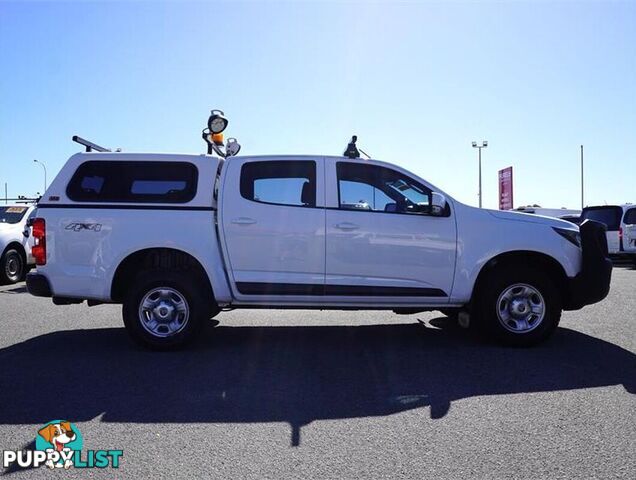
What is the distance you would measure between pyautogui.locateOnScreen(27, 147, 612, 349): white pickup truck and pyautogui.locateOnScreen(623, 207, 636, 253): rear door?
11.3 metres

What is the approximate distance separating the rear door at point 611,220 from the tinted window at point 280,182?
12.8 m

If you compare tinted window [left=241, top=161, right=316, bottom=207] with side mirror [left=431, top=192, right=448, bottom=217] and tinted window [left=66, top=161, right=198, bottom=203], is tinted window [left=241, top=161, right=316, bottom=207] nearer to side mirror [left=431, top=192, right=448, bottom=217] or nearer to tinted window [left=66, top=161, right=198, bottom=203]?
tinted window [left=66, top=161, right=198, bottom=203]

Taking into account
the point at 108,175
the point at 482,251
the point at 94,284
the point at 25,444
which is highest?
the point at 108,175

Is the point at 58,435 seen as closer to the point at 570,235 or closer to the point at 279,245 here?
the point at 279,245

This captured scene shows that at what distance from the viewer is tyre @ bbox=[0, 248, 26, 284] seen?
10875 millimetres

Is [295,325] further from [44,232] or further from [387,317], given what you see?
[44,232]

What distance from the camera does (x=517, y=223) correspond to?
17.9 ft

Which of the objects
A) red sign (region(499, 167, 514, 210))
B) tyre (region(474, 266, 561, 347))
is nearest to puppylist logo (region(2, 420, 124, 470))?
tyre (region(474, 266, 561, 347))

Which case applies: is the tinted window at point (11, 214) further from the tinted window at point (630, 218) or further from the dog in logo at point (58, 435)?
the tinted window at point (630, 218)

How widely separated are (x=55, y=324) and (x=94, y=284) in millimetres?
2027

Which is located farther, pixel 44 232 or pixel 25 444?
pixel 44 232

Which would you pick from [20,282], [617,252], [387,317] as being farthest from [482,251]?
[617,252]

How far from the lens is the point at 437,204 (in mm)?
5238

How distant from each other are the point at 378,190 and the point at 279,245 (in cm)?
124
